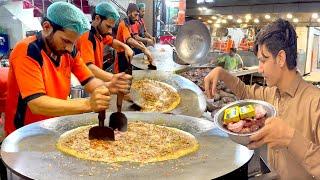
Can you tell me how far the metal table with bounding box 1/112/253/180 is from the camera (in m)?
1.53

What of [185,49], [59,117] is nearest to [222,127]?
[59,117]

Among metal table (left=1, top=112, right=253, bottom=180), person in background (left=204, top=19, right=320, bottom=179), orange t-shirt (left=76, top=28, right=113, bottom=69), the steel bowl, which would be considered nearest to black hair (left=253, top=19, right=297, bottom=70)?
person in background (left=204, top=19, right=320, bottom=179)

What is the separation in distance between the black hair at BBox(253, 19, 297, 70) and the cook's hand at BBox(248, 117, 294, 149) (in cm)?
49

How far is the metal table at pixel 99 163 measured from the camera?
A: 1526 millimetres

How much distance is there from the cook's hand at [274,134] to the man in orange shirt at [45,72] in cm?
108

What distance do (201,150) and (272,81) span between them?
0.54m

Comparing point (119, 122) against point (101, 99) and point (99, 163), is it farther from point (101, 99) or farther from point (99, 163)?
point (99, 163)

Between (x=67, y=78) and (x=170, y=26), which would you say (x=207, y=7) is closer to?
(x=170, y=26)

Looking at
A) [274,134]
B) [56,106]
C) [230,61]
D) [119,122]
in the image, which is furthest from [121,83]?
[230,61]

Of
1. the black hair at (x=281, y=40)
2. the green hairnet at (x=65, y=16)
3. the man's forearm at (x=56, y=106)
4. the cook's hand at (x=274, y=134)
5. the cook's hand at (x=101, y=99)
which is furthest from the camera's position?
the green hairnet at (x=65, y=16)

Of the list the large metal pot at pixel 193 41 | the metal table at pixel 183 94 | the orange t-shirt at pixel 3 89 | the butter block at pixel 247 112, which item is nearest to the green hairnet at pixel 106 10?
the metal table at pixel 183 94

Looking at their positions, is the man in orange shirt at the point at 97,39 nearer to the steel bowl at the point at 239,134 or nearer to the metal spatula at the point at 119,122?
the metal spatula at the point at 119,122

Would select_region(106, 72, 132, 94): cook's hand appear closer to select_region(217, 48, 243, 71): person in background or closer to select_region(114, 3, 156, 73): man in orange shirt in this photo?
select_region(114, 3, 156, 73): man in orange shirt

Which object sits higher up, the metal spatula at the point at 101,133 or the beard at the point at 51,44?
the beard at the point at 51,44
